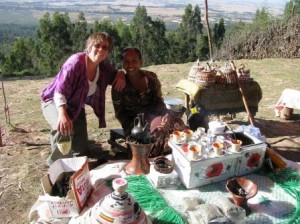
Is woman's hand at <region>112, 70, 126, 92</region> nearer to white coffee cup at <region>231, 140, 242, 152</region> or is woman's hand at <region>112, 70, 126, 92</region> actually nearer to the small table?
the small table

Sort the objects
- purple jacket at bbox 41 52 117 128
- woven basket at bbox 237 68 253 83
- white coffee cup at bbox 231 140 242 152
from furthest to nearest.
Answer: woven basket at bbox 237 68 253 83
purple jacket at bbox 41 52 117 128
white coffee cup at bbox 231 140 242 152

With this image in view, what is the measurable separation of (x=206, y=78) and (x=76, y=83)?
1.73m

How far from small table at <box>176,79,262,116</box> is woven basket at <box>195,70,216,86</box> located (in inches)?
2.0

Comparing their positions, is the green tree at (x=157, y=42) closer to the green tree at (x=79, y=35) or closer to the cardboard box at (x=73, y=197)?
the green tree at (x=79, y=35)

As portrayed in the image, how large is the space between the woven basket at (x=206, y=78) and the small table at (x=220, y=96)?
0.05m

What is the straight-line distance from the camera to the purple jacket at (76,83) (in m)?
3.03

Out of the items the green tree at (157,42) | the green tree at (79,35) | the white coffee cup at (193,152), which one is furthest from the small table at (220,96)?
the green tree at (157,42)

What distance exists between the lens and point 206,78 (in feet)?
13.6

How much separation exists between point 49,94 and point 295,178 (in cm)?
229

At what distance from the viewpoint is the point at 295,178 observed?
8.98 feet

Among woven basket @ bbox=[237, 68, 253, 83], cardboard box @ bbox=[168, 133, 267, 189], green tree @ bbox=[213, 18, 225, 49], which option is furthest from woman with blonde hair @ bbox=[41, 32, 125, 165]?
green tree @ bbox=[213, 18, 225, 49]

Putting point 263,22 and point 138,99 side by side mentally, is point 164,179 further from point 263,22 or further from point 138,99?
point 263,22

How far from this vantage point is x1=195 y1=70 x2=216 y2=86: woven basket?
4.15 meters

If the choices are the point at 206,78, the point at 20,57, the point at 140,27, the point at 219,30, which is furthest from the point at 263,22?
the point at 20,57
